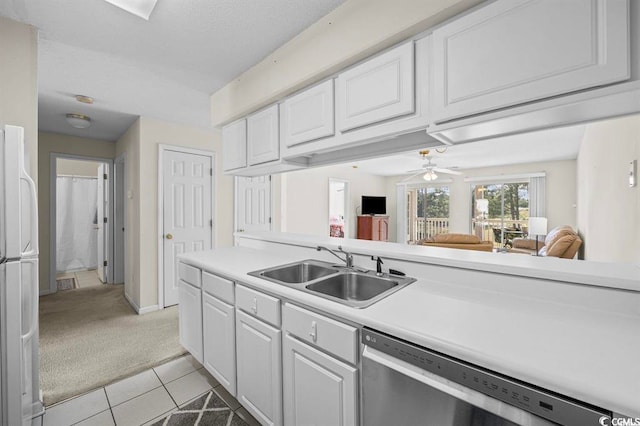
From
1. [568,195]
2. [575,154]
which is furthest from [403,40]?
[568,195]

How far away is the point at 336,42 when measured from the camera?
1690 mm

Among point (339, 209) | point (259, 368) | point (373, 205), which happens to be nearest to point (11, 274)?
point (259, 368)

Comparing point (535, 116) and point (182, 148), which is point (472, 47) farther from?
point (182, 148)

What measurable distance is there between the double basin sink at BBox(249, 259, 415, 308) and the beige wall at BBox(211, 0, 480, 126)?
127 centimetres

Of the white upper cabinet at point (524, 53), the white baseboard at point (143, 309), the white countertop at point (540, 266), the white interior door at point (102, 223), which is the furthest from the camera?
the white interior door at point (102, 223)

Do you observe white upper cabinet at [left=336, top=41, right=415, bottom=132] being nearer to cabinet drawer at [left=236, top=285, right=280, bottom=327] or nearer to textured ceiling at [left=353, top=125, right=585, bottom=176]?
cabinet drawer at [left=236, top=285, right=280, bottom=327]

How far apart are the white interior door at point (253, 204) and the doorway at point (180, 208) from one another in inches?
17.5

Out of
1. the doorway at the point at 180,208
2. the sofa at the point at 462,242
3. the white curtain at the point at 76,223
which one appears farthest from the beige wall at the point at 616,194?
the white curtain at the point at 76,223

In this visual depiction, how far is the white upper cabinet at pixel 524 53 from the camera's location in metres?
0.93

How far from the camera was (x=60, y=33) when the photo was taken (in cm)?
184

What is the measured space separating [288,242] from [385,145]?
3.72 feet

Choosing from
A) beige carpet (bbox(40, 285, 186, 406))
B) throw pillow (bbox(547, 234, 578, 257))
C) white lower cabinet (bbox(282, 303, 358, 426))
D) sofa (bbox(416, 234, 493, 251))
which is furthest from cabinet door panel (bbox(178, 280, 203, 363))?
throw pillow (bbox(547, 234, 578, 257))

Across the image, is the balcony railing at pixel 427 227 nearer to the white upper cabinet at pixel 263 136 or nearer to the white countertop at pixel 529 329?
the white upper cabinet at pixel 263 136

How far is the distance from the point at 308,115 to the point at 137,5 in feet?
3.75
